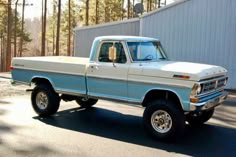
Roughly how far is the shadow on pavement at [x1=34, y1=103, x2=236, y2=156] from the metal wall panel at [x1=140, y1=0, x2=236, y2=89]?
6.85 meters

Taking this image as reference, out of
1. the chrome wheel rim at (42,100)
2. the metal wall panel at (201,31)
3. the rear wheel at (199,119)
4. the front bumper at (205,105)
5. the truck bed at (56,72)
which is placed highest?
the metal wall panel at (201,31)

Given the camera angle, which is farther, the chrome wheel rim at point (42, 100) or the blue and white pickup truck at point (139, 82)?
the chrome wheel rim at point (42, 100)

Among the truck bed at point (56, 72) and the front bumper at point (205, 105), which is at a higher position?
the truck bed at point (56, 72)

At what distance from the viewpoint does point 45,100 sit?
29.2 feet

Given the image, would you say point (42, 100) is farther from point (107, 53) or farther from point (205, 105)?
point (205, 105)

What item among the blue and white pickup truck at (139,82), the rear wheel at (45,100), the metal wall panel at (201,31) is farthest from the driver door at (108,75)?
the metal wall panel at (201,31)

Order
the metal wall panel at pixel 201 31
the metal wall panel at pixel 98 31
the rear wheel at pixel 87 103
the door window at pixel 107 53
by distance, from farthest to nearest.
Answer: the metal wall panel at pixel 98 31, the metal wall panel at pixel 201 31, the rear wheel at pixel 87 103, the door window at pixel 107 53

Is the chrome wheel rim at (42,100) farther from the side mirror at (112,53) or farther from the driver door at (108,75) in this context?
the side mirror at (112,53)

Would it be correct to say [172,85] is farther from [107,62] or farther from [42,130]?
[42,130]

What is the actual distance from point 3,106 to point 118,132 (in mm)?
4410

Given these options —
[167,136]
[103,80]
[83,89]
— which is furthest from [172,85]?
[83,89]

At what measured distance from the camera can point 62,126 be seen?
7.85 metres

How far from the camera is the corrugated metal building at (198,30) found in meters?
14.5

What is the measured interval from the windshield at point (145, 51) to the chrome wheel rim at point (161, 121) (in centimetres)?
137
